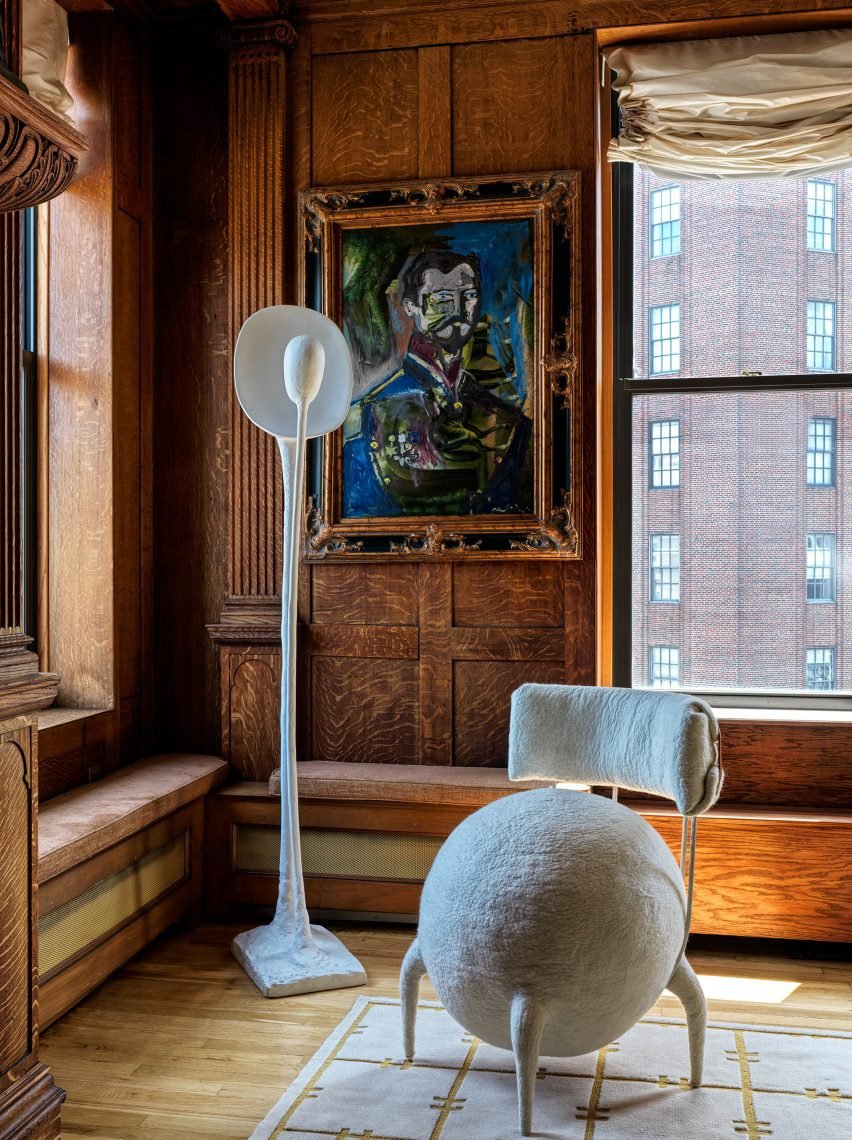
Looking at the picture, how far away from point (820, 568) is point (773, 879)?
1117 millimetres

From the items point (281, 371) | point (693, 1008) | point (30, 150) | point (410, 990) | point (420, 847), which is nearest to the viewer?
point (30, 150)

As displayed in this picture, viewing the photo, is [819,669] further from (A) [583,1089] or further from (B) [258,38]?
(B) [258,38]

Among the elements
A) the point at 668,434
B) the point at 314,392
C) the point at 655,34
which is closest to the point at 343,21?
the point at 655,34

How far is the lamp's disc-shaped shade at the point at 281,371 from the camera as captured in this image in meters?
3.24

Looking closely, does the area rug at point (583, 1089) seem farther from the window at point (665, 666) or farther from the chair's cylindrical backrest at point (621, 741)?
the window at point (665, 666)

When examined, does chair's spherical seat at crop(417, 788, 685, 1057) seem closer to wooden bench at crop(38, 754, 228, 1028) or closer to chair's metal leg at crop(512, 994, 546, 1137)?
chair's metal leg at crop(512, 994, 546, 1137)

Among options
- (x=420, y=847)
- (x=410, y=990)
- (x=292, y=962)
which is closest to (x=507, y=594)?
(x=420, y=847)

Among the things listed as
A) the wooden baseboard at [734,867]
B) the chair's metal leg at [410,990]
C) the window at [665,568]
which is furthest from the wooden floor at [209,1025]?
the window at [665,568]

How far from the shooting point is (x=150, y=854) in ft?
11.0

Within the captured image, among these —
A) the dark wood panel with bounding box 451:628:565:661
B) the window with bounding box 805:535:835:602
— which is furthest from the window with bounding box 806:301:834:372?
the dark wood panel with bounding box 451:628:565:661

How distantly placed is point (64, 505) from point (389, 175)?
165 centimetres

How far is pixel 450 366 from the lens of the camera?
3746 millimetres

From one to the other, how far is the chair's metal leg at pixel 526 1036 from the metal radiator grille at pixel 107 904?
1.31 metres

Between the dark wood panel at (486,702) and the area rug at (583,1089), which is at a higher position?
the dark wood panel at (486,702)
